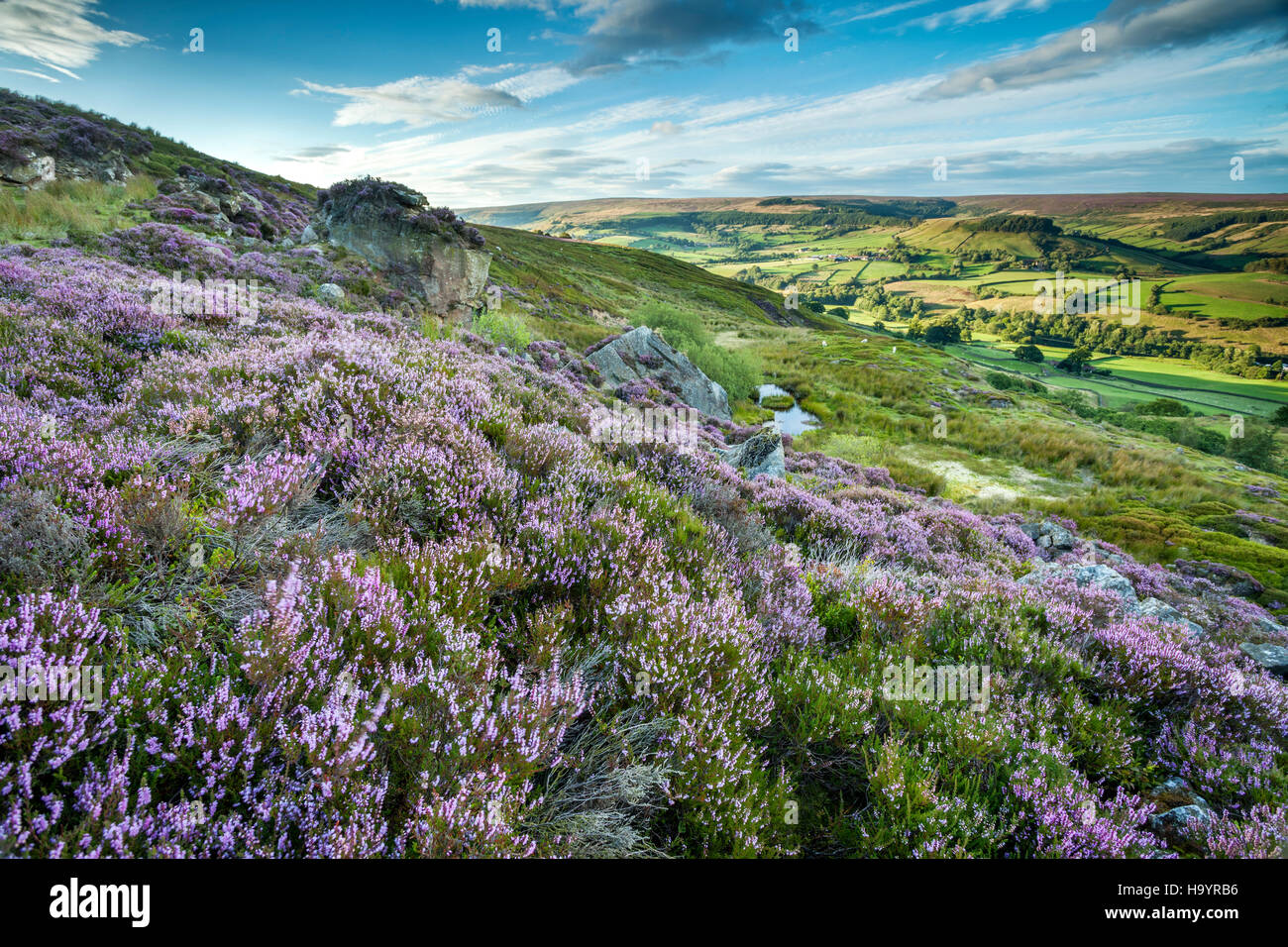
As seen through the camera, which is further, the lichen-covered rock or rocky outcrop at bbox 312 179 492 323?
rocky outcrop at bbox 312 179 492 323

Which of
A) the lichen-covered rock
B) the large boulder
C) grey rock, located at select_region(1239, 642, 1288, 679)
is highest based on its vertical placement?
the lichen-covered rock

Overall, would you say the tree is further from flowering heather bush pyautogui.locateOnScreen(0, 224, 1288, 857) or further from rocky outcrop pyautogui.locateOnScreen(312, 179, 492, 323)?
flowering heather bush pyautogui.locateOnScreen(0, 224, 1288, 857)

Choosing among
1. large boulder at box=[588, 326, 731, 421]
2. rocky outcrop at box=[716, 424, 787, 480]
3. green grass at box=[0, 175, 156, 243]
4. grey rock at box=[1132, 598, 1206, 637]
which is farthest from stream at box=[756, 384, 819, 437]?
green grass at box=[0, 175, 156, 243]

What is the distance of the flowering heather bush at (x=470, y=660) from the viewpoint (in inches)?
72.4

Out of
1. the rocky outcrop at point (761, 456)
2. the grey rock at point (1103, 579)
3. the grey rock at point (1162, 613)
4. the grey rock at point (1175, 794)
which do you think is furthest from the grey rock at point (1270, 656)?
the rocky outcrop at point (761, 456)

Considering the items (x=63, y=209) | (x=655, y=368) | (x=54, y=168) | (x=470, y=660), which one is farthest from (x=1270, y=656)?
(x=54, y=168)

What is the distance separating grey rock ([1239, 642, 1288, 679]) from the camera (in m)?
6.70

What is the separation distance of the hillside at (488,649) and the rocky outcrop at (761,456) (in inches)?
166

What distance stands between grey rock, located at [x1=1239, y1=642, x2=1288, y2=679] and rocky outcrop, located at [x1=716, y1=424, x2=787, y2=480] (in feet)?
25.7

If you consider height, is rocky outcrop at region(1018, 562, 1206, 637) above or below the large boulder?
below

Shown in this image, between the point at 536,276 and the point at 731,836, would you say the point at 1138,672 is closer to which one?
the point at 731,836

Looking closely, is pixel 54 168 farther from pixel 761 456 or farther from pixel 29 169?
pixel 761 456

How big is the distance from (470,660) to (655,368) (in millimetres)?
23064

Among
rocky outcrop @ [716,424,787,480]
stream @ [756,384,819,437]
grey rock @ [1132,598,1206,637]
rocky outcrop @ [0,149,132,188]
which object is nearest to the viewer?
grey rock @ [1132,598,1206,637]
